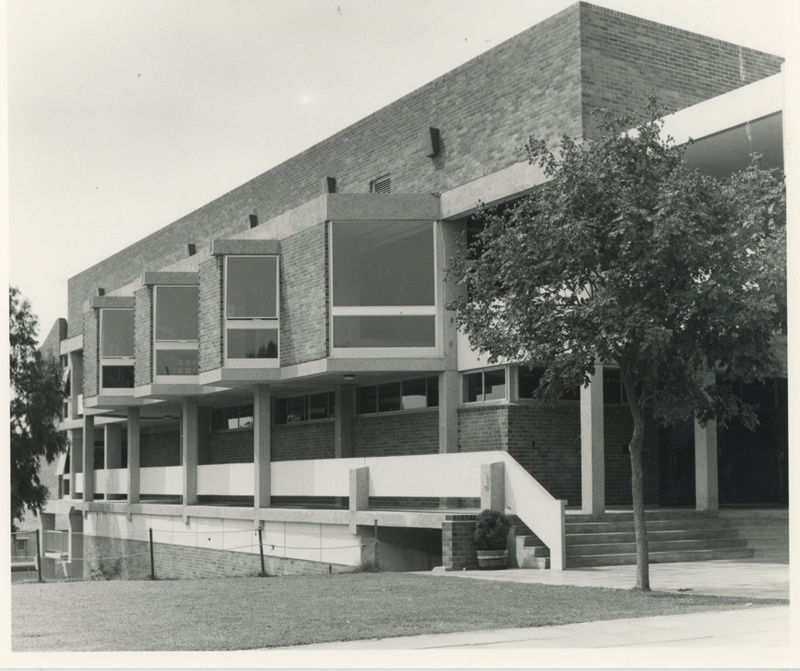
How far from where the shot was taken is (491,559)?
19.3m

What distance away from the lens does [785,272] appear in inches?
535

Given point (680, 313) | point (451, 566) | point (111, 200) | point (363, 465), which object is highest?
point (111, 200)

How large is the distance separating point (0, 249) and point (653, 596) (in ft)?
28.7

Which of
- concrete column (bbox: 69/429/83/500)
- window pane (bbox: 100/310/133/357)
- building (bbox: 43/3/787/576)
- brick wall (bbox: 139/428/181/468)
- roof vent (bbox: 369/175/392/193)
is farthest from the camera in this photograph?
concrete column (bbox: 69/429/83/500)

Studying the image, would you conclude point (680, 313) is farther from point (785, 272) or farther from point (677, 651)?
point (677, 651)

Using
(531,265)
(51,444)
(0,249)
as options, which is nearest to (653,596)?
(531,265)

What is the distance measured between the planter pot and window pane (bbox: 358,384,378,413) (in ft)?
32.5

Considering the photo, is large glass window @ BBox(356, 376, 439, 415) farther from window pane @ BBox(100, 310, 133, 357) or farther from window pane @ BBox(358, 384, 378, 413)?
window pane @ BBox(100, 310, 133, 357)

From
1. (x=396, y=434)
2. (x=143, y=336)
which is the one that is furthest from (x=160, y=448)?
(x=396, y=434)

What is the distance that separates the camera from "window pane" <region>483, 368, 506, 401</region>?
80.7ft

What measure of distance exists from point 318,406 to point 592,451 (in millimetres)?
11781

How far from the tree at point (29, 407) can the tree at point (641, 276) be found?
37.4 m

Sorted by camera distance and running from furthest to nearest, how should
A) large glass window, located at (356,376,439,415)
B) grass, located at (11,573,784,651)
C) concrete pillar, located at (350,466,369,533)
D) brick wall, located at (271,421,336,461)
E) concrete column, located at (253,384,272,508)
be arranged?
brick wall, located at (271,421,336,461), concrete column, located at (253,384,272,508), large glass window, located at (356,376,439,415), concrete pillar, located at (350,466,369,533), grass, located at (11,573,784,651)

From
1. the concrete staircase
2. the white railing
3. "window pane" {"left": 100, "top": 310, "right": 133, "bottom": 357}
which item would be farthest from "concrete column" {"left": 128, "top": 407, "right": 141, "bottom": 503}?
the concrete staircase
